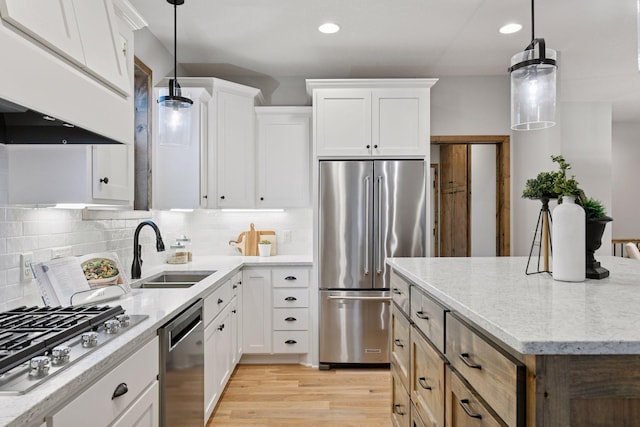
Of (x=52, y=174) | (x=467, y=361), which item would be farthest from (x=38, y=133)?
(x=467, y=361)

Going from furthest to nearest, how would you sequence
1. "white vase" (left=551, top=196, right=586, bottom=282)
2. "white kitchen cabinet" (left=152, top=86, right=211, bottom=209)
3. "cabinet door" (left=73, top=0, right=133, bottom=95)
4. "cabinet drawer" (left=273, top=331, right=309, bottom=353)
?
"cabinet drawer" (left=273, top=331, right=309, bottom=353)
"white kitchen cabinet" (left=152, top=86, right=211, bottom=209)
"white vase" (left=551, top=196, right=586, bottom=282)
"cabinet door" (left=73, top=0, right=133, bottom=95)

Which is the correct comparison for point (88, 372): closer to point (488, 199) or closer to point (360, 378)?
point (360, 378)

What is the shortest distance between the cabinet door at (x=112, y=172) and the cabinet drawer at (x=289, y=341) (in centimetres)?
189

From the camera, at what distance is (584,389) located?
0.91 metres

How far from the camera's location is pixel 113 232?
263 cm

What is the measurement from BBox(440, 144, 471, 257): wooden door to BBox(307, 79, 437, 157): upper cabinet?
144cm

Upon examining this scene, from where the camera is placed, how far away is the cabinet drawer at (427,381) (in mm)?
1521

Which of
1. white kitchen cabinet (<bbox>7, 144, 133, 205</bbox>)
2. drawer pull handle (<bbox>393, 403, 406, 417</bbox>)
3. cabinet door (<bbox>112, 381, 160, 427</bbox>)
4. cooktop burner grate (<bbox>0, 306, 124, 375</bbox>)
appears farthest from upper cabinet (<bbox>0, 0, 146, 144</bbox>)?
drawer pull handle (<bbox>393, 403, 406, 417</bbox>)

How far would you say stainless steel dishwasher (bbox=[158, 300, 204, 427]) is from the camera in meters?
1.71

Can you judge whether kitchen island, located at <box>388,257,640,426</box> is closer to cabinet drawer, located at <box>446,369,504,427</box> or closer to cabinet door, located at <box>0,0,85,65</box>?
cabinet drawer, located at <box>446,369,504,427</box>

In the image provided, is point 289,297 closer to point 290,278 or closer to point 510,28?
point 290,278

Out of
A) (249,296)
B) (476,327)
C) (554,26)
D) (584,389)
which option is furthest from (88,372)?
(554,26)

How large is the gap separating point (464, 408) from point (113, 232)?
2290 mm

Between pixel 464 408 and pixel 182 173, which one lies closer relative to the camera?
pixel 464 408
